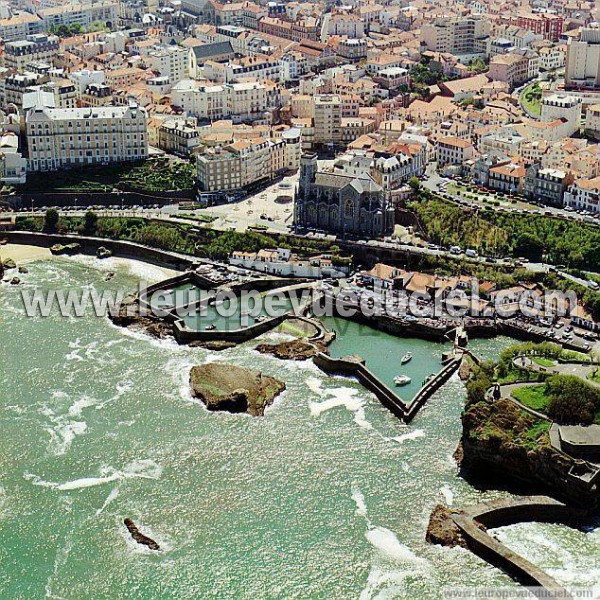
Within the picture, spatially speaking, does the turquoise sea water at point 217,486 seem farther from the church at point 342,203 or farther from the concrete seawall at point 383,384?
the church at point 342,203

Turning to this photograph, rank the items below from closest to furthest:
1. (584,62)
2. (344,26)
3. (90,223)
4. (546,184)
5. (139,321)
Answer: (139,321) < (546,184) < (90,223) < (584,62) < (344,26)

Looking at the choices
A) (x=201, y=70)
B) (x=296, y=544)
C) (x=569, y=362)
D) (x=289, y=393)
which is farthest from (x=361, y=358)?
(x=201, y=70)

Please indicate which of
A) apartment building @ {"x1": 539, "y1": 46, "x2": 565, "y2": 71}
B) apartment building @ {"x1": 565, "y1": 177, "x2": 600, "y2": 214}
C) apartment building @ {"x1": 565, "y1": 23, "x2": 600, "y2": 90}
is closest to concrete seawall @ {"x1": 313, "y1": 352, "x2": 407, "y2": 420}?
apartment building @ {"x1": 565, "y1": 177, "x2": 600, "y2": 214}

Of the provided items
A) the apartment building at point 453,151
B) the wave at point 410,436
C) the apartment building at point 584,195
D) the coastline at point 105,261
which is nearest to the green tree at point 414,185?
the apartment building at point 453,151

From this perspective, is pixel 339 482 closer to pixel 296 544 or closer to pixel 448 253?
pixel 296 544

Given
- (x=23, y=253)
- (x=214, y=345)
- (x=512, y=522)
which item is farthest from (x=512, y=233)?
(x=23, y=253)

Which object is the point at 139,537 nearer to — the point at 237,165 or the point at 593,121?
the point at 237,165

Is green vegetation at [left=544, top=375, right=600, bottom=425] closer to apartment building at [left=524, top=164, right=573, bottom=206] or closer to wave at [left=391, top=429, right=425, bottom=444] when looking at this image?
wave at [left=391, top=429, right=425, bottom=444]
